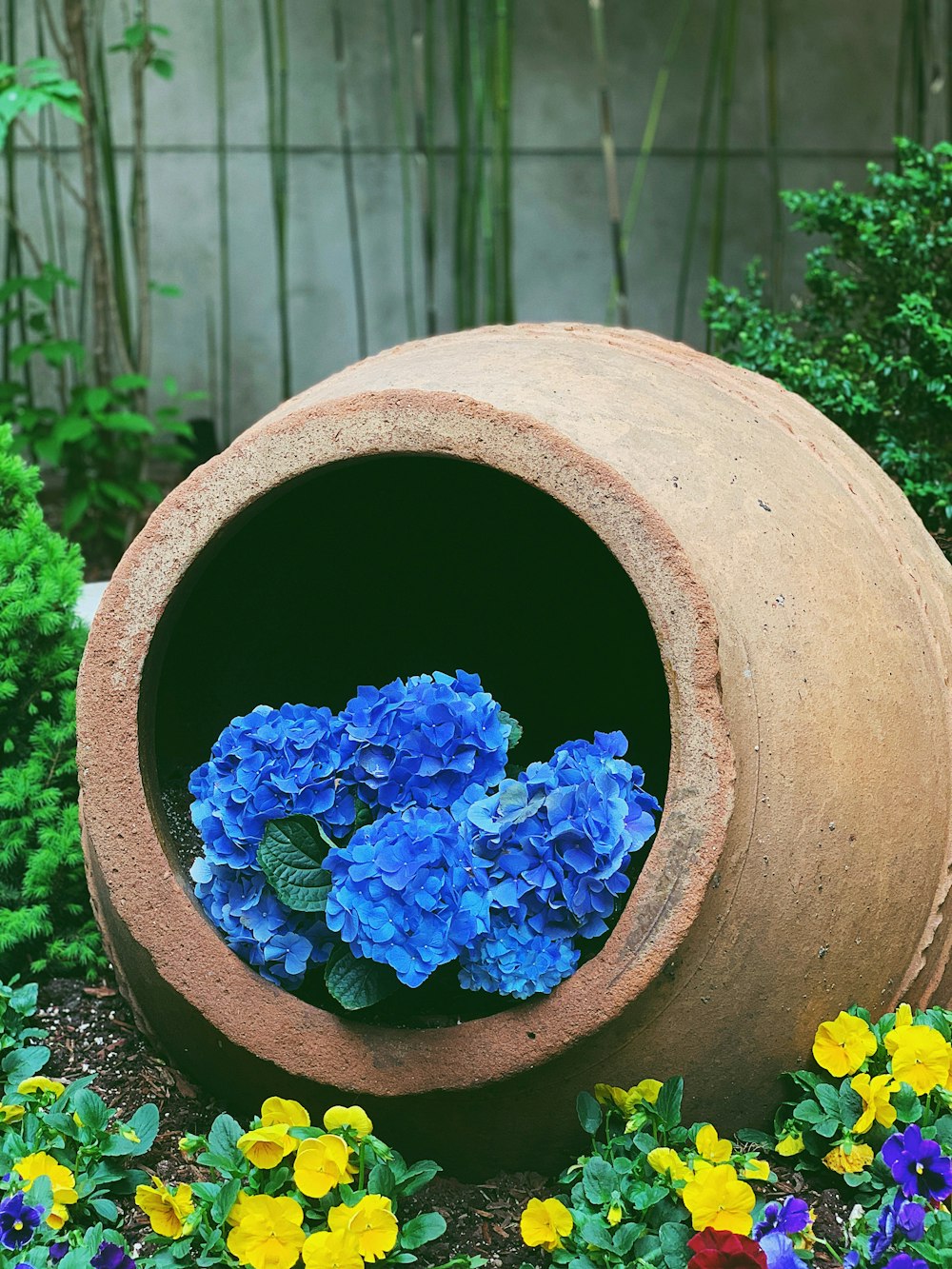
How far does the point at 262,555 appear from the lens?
169 centimetres

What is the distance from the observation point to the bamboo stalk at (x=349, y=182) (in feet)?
11.4

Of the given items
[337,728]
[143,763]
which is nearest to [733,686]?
[337,728]

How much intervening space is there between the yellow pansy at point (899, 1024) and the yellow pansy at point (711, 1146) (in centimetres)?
21

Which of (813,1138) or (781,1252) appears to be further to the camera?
(813,1138)

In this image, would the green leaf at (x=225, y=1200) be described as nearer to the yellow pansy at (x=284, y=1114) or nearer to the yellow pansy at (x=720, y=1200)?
the yellow pansy at (x=284, y=1114)

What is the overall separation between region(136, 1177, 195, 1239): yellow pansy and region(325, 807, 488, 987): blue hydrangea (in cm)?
30

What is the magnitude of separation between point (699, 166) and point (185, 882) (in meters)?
2.87

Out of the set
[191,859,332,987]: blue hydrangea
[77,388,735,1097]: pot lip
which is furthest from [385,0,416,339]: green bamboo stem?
[191,859,332,987]: blue hydrangea

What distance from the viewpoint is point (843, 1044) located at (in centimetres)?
130

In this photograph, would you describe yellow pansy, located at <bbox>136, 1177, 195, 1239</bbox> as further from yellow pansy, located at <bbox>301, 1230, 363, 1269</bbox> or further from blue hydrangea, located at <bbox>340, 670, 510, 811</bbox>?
blue hydrangea, located at <bbox>340, 670, 510, 811</bbox>

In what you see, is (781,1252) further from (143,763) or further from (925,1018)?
(143,763)

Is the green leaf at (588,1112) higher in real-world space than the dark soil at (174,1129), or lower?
higher

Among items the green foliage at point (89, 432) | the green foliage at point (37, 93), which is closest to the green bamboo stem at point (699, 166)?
the green foliage at point (89, 432)

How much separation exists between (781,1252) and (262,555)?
3.50 feet
